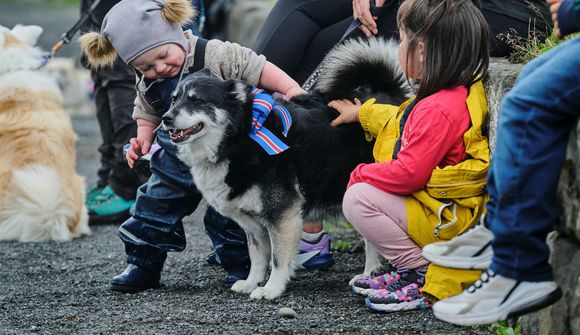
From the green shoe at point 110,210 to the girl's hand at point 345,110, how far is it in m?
2.86

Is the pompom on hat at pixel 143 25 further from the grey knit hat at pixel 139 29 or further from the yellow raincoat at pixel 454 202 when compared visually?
the yellow raincoat at pixel 454 202

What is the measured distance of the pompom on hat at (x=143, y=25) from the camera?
376 centimetres

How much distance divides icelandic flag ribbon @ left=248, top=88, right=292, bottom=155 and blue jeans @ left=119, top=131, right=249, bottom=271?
1.50 ft

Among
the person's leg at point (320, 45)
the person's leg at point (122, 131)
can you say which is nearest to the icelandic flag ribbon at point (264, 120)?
the person's leg at point (320, 45)

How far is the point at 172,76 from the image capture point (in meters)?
3.85

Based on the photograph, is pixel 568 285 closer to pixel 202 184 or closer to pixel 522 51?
pixel 522 51

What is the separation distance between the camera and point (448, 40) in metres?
3.31

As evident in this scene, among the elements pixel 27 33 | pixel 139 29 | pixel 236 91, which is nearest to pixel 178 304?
pixel 236 91

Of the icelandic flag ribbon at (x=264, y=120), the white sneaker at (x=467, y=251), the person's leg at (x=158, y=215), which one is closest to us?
the white sneaker at (x=467, y=251)

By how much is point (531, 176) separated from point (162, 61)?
1.96m

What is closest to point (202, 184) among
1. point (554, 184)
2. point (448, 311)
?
point (448, 311)

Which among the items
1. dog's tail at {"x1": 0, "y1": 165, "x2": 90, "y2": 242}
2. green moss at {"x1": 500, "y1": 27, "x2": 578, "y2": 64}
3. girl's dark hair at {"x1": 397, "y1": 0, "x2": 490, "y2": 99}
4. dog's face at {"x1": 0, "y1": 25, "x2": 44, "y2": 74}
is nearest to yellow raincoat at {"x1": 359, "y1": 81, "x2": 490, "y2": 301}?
girl's dark hair at {"x1": 397, "y1": 0, "x2": 490, "y2": 99}

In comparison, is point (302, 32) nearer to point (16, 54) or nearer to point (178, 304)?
point (178, 304)

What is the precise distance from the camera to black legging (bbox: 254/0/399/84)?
4426 millimetres
